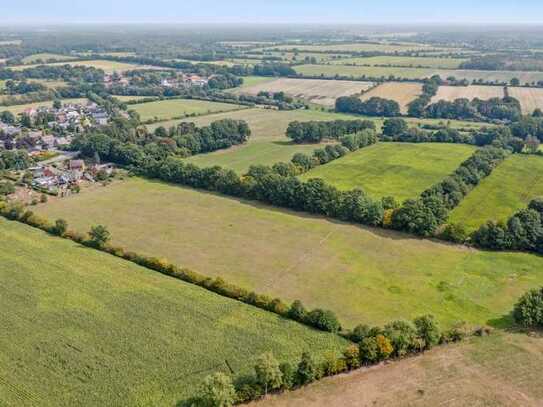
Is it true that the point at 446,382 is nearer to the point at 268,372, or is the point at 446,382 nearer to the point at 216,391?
the point at 268,372

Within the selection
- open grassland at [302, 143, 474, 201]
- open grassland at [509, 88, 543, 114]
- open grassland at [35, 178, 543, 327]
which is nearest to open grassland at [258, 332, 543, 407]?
open grassland at [35, 178, 543, 327]

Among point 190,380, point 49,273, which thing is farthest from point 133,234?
point 190,380

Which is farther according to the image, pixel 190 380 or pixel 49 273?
pixel 49 273

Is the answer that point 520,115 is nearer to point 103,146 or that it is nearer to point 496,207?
point 496,207

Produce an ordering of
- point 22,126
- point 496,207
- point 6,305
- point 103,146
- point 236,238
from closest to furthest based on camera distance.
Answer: point 6,305
point 236,238
point 496,207
point 103,146
point 22,126

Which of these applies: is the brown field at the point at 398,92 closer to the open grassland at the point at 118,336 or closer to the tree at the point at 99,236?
the tree at the point at 99,236

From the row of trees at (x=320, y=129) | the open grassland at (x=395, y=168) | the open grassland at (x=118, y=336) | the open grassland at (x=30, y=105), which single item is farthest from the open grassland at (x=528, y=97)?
the open grassland at (x=30, y=105)

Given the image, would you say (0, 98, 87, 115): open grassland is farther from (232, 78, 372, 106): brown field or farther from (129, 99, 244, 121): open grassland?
(232, 78, 372, 106): brown field
